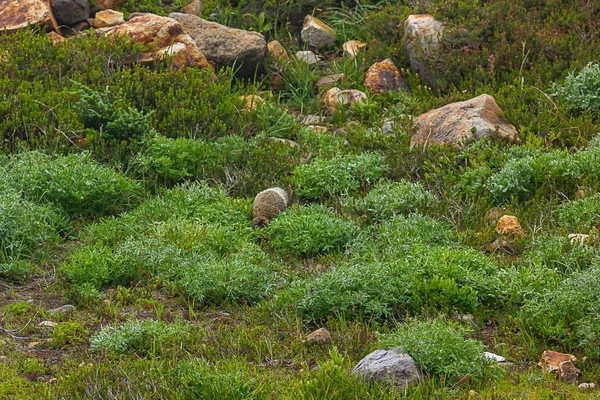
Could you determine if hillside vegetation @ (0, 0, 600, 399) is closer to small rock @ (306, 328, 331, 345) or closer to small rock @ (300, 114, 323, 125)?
small rock @ (306, 328, 331, 345)

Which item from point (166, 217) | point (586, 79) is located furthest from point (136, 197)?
point (586, 79)

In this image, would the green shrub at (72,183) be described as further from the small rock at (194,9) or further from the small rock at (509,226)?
the small rock at (194,9)

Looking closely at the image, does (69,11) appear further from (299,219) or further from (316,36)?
(299,219)

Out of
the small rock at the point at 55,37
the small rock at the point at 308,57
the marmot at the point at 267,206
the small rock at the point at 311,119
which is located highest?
the small rock at the point at 55,37

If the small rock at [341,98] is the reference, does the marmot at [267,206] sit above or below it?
above

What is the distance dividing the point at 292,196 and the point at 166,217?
140cm

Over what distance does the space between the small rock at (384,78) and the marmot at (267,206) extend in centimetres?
361

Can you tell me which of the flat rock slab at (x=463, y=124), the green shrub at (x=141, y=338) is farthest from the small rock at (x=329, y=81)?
the green shrub at (x=141, y=338)

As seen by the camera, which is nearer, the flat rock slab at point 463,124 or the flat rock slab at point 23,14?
the flat rock slab at point 463,124

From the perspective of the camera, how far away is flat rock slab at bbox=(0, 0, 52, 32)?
1128cm

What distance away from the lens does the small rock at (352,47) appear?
39.7ft

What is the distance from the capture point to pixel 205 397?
4691mm

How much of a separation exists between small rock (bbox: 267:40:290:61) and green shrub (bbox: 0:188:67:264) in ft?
17.6

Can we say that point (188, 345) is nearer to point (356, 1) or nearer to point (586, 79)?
point (586, 79)
